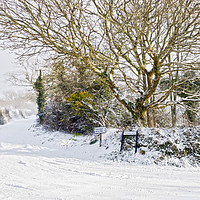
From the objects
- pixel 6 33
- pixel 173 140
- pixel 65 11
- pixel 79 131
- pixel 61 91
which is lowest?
pixel 79 131

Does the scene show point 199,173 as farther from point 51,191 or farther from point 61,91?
point 61,91

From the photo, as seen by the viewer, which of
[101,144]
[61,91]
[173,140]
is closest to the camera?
[173,140]

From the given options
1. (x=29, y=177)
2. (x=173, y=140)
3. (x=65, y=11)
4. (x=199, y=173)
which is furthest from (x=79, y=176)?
(x=65, y=11)

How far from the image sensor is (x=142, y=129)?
5262mm

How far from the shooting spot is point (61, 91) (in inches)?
451

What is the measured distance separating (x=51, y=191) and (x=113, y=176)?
1383mm

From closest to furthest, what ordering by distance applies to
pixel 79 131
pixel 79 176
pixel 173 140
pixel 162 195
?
1. pixel 162 195
2. pixel 79 176
3. pixel 173 140
4. pixel 79 131

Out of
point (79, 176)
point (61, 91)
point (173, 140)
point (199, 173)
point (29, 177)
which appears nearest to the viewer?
point (29, 177)

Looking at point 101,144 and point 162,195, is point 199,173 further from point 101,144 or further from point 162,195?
point 101,144

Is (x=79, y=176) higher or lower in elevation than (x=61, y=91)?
lower

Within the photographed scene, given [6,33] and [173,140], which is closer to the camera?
[6,33]

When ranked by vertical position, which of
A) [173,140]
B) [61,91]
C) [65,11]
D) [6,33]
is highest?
[65,11]

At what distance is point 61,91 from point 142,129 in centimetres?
759

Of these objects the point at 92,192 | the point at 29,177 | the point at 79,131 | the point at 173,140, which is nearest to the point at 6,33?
the point at 29,177
